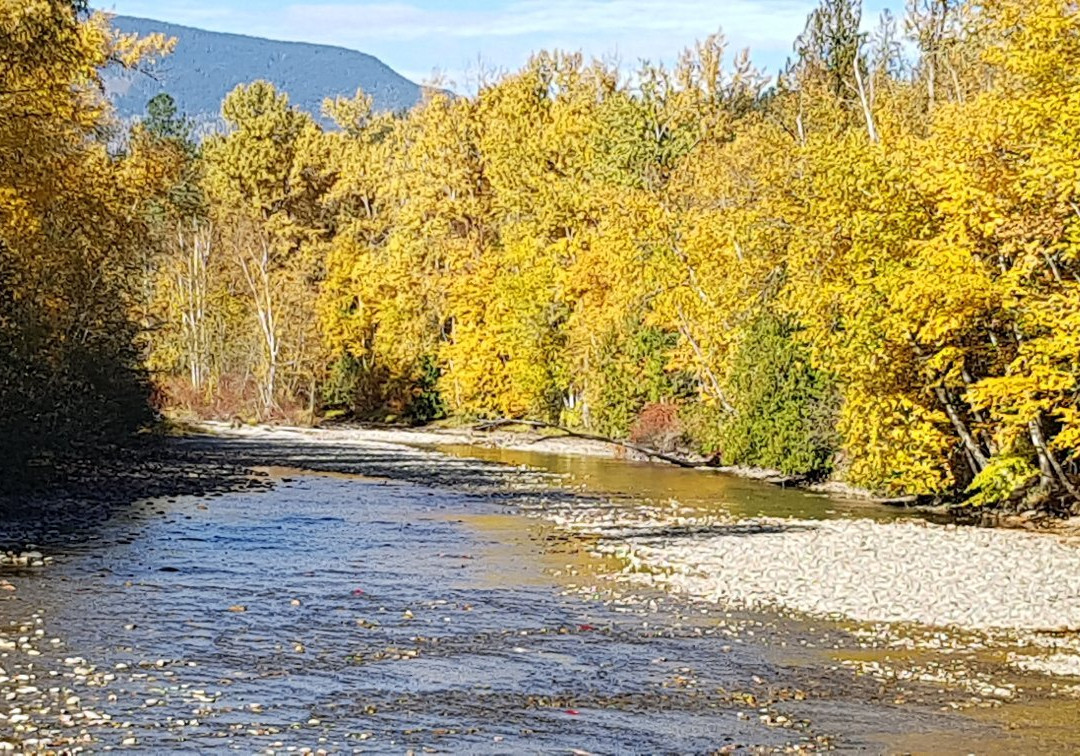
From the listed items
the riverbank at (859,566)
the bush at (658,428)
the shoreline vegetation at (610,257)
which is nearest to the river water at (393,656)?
the riverbank at (859,566)

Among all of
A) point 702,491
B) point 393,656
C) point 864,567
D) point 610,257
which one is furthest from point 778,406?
point 393,656

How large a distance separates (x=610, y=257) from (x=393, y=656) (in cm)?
4102

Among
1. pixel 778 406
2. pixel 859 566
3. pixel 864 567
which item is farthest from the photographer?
pixel 778 406

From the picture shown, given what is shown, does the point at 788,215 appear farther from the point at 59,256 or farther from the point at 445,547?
the point at 59,256

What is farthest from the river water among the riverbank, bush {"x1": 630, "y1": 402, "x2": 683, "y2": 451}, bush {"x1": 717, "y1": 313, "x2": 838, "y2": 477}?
bush {"x1": 630, "y1": 402, "x2": 683, "y2": 451}

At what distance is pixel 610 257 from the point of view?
178 ft

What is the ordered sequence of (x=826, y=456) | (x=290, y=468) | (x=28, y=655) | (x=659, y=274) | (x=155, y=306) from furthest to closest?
1. (x=155, y=306)
2. (x=659, y=274)
3. (x=290, y=468)
4. (x=826, y=456)
5. (x=28, y=655)

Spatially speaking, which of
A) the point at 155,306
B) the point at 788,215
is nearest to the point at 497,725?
the point at 788,215

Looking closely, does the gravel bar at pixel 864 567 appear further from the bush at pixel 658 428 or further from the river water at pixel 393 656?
the bush at pixel 658 428

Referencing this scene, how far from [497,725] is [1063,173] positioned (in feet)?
52.1

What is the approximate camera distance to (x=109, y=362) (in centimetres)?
3781

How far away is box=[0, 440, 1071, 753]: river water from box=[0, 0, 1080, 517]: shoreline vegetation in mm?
8602

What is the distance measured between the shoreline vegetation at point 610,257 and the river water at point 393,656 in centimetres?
860

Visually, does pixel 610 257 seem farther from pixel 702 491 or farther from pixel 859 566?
pixel 859 566
